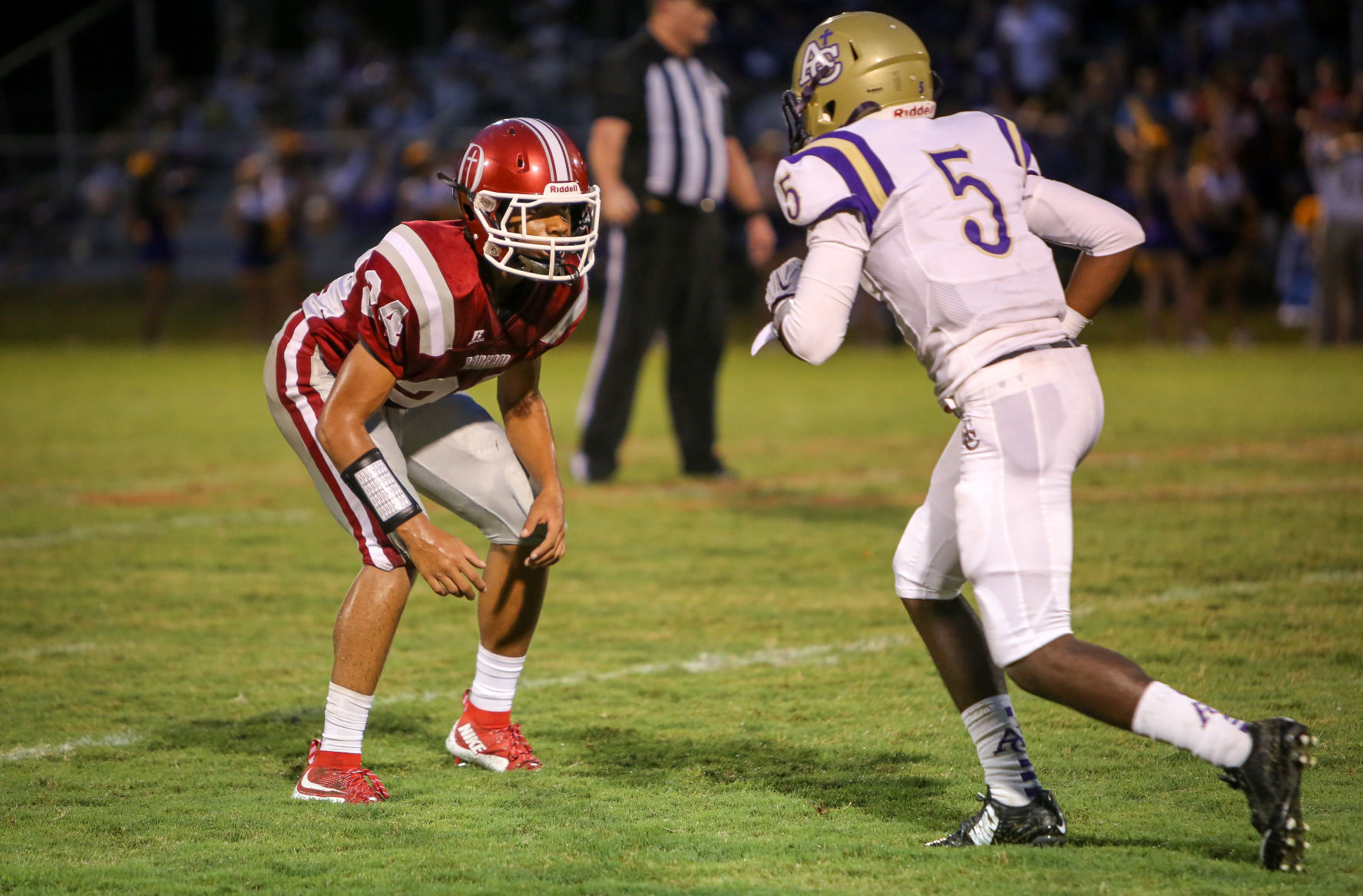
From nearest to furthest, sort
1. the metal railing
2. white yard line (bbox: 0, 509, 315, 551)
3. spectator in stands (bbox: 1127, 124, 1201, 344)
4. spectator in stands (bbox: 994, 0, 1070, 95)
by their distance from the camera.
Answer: white yard line (bbox: 0, 509, 315, 551), spectator in stands (bbox: 1127, 124, 1201, 344), spectator in stands (bbox: 994, 0, 1070, 95), the metal railing

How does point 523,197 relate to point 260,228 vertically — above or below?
above

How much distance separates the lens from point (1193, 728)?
2.73 meters

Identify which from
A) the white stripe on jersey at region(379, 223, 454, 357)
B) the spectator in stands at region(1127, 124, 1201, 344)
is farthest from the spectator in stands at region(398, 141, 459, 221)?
the white stripe on jersey at region(379, 223, 454, 357)

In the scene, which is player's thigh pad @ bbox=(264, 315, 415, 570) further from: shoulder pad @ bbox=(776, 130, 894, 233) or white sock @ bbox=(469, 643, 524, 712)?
shoulder pad @ bbox=(776, 130, 894, 233)

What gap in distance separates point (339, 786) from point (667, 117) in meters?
4.77

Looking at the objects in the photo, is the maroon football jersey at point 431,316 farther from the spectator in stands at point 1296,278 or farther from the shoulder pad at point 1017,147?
the spectator in stands at point 1296,278

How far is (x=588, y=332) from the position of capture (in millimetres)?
18125

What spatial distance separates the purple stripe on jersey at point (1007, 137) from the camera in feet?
10.2

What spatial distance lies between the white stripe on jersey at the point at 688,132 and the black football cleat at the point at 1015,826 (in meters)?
4.96

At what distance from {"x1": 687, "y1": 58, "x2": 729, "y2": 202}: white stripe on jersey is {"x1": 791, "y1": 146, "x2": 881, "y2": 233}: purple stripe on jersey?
15.3ft

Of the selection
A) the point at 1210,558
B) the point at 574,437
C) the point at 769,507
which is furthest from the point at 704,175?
the point at 1210,558

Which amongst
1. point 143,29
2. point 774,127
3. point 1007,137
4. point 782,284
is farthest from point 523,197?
point 143,29

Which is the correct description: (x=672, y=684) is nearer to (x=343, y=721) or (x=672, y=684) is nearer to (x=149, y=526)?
(x=343, y=721)

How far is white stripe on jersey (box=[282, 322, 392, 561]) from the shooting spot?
3.43 meters
